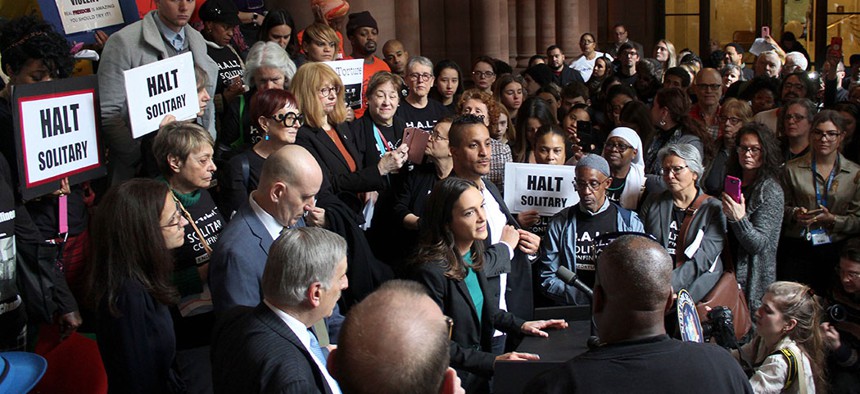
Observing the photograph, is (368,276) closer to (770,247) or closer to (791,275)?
(770,247)

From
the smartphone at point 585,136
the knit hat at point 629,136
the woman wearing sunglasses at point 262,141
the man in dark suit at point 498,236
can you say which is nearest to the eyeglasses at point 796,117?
the knit hat at point 629,136

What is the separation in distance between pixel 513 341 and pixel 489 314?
0.71ft

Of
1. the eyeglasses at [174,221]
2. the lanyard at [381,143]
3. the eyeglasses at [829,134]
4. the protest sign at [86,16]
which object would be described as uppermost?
the protest sign at [86,16]

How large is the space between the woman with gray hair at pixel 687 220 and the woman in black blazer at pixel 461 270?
1.54 metres

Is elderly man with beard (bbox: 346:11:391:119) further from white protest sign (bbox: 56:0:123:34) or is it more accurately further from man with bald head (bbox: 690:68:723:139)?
man with bald head (bbox: 690:68:723:139)

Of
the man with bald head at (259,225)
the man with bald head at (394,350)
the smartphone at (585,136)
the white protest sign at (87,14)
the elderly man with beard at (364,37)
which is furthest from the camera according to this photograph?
the elderly man with beard at (364,37)

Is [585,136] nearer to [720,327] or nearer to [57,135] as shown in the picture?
[720,327]

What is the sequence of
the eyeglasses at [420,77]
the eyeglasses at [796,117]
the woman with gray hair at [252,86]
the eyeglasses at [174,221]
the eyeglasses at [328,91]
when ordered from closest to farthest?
the eyeglasses at [174,221]
the eyeglasses at [328,91]
the woman with gray hair at [252,86]
the eyeglasses at [796,117]
the eyeglasses at [420,77]

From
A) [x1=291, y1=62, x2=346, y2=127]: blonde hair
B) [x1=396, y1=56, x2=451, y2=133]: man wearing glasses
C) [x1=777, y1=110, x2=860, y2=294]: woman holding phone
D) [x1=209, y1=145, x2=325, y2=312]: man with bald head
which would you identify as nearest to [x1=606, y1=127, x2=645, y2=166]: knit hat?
[x1=777, y1=110, x2=860, y2=294]: woman holding phone

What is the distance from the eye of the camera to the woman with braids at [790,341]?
502 centimetres

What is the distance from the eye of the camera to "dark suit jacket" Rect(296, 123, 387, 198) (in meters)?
6.13

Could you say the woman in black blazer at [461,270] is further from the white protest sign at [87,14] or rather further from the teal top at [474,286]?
the white protest sign at [87,14]

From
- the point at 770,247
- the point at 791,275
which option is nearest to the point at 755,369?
the point at 770,247

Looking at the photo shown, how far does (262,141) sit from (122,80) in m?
1.07
